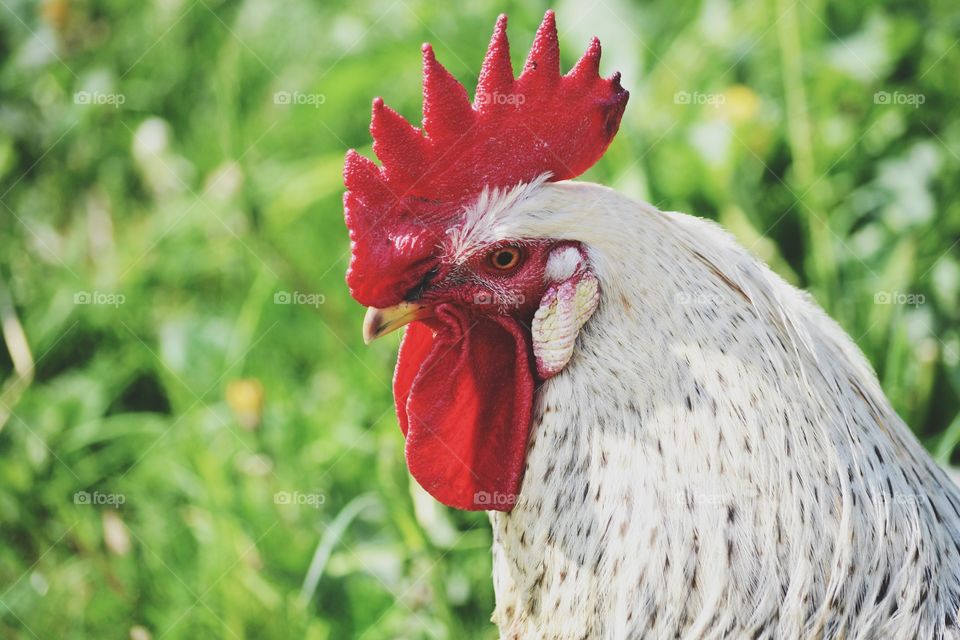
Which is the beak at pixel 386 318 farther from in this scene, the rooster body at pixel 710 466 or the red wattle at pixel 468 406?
the rooster body at pixel 710 466

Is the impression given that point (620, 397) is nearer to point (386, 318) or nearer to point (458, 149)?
point (386, 318)

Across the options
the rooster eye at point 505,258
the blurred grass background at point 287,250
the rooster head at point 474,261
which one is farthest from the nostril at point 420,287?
the blurred grass background at point 287,250

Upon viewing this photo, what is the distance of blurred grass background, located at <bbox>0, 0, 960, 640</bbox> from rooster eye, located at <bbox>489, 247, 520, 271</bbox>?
4.40 feet

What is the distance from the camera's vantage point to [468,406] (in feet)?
6.82

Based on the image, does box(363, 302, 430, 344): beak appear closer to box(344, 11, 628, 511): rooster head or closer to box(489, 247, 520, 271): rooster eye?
box(344, 11, 628, 511): rooster head

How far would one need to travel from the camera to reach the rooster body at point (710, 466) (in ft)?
6.00

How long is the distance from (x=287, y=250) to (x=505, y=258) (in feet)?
8.23

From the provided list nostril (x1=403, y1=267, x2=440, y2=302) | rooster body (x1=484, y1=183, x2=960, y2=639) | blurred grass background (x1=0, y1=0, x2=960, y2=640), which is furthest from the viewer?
blurred grass background (x1=0, y1=0, x2=960, y2=640)

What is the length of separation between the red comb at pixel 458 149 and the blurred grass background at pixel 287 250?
127 centimetres

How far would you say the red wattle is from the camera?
78.6 inches

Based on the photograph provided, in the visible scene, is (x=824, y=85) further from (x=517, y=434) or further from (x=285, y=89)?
(x=517, y=434)

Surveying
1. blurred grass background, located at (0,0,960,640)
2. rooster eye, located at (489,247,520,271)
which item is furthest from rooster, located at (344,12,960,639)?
blurred grass background, located at (0,0,960,640)

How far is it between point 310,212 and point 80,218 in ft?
4.07

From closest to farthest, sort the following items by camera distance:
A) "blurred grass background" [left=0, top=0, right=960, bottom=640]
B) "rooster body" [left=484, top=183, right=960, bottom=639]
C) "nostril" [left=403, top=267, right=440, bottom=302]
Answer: "rooster body" [left=484, top=183, right=960, bottom=639]
"nostril" [left=403, top=267, right=440, bottom=302]
"blurred grass background" [left=0, top=0, right=960, bottom=640]
